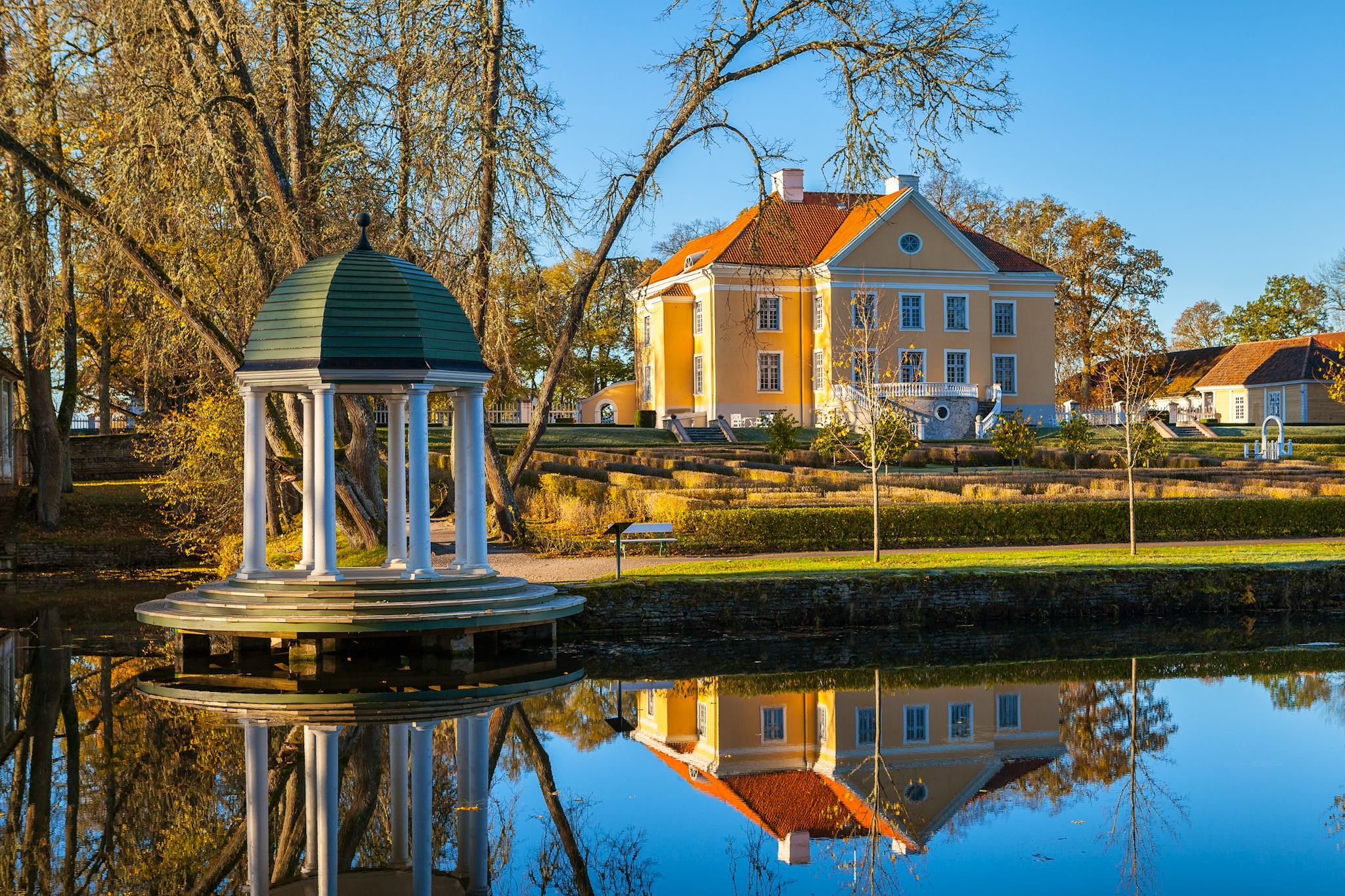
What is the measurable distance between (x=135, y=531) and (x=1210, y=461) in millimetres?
26252

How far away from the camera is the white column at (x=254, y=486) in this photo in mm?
13492

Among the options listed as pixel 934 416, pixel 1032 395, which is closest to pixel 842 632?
pixel 934 416

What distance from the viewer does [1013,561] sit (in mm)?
17438

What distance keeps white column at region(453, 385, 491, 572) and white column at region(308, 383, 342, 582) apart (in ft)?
4.71

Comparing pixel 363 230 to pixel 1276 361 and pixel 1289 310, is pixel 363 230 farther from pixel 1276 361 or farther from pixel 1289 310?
pixel 1289 310

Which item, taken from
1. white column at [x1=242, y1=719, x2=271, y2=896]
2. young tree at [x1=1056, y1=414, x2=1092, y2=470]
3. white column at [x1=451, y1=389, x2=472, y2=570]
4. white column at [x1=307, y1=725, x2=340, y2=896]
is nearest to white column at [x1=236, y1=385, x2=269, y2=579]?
white column at [x1=451, y1=389, x2=472, y2=570]

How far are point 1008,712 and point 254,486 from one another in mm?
8075

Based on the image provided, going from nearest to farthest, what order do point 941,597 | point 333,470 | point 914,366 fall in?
point 333,470 → point 941,597 → point 914,366

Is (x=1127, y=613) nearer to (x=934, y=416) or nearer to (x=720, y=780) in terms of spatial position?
(x=720, y=780)

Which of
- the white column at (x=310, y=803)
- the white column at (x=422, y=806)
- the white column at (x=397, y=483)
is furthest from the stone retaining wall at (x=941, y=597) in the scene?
the white column at (x=310, y=803)

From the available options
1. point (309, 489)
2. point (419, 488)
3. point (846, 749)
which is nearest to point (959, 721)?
point (846, 749)

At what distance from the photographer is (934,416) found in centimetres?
4347

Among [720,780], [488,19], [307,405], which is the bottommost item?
[720,780]

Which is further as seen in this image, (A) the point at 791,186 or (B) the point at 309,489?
(A) the point at 791,186
